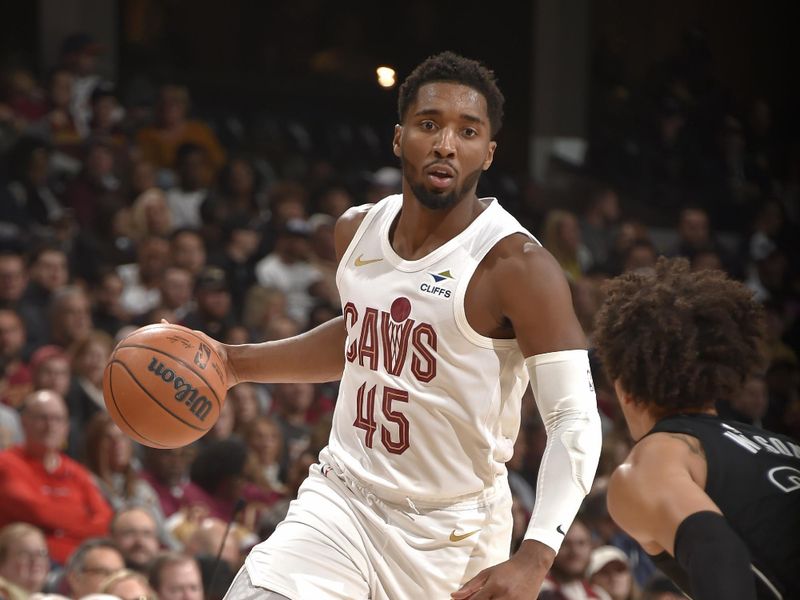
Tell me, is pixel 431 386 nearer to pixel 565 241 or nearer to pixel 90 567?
pixel 90 567

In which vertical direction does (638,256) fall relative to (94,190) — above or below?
below

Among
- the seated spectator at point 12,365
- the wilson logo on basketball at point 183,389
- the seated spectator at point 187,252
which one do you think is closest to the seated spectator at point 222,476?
the seated spectator at point 12,365

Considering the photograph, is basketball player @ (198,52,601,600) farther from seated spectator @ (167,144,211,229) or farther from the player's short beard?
seated spectator @ (167,144,211,229)

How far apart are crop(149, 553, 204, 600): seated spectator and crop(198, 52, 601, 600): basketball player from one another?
1.72 metres

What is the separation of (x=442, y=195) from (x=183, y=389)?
773mm

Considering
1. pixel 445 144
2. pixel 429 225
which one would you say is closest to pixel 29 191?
pixel 429 225

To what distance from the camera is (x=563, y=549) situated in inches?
216

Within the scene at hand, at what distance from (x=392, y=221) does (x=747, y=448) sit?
1153 mm

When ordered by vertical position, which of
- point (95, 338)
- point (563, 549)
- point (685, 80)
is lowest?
point (563, 549)

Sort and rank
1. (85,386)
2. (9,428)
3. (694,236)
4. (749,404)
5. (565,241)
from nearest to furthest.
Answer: (9,428) → (85,386) → (749,404) → (565,241) → (694,236)

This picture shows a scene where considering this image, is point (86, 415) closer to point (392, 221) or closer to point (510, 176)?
point (392, 221)

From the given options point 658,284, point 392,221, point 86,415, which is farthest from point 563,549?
point 658,284

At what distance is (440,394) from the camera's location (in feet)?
9.50

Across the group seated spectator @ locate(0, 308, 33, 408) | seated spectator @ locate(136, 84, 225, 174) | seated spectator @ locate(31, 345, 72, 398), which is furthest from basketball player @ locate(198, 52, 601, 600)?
seated spectator @ locate(136, 84, 225, 174)
